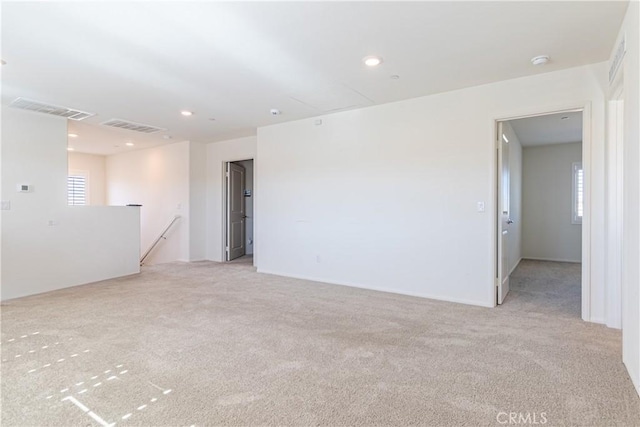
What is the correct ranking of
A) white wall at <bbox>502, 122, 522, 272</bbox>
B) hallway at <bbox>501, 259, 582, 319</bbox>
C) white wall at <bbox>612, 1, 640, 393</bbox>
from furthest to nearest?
white wall at <bbox>502, 122, 522, 272</bbox>, hallway at <bbox>501, 259, 582, 319</bbox>, white wall at <bbox>612, 1, 640, 393</bbox>

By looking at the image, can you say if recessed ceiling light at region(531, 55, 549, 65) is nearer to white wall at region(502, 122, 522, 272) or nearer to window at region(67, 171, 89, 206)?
white wall at region(502, 122, 522, 272)

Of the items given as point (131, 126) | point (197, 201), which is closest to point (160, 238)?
point (197, 201)

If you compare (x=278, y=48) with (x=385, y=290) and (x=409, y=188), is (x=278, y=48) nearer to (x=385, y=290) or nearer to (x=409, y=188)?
(x=409, y=188)

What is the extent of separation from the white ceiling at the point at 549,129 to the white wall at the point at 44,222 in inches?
264

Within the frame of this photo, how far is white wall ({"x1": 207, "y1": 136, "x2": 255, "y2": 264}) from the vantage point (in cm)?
704

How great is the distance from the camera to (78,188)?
28.3 ft

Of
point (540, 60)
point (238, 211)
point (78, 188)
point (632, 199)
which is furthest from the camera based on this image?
point (78, 188)

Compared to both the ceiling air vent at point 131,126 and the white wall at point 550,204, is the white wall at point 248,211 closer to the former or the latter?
the ceiling air vent at point 131,126

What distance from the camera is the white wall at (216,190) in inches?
277

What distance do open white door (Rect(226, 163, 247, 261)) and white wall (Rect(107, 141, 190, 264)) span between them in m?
0.84

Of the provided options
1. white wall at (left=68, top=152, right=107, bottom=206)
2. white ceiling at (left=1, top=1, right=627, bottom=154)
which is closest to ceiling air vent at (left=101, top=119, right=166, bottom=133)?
white ceiling at (left=1, top=1, right=627, bottom=154)

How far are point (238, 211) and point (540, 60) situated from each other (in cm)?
626

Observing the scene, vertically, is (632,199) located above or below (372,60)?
below

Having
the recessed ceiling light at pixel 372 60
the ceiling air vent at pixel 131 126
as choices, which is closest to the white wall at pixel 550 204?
the recessed ceiling light at pixel 372 60
